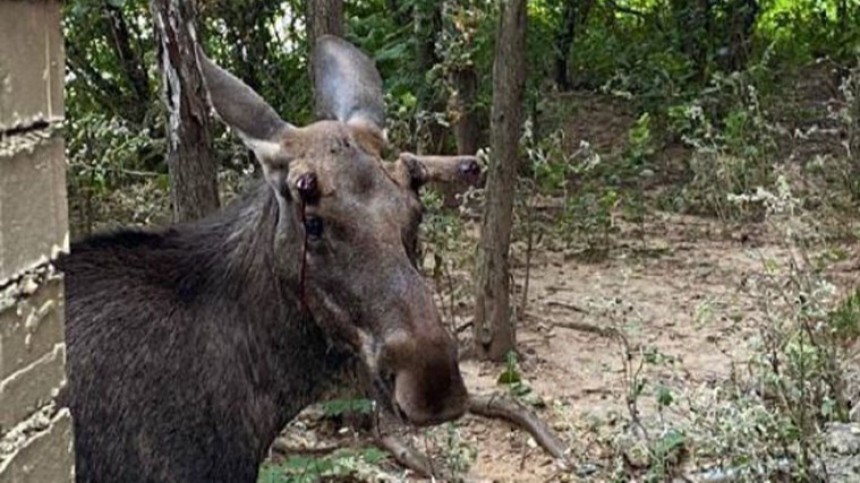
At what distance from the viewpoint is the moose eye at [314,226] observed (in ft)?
11.3

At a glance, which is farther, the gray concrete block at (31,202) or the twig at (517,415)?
the twig at (517,415)

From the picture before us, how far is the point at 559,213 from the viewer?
9453mm

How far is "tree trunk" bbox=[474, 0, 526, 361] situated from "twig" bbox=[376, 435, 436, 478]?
114 centimetres

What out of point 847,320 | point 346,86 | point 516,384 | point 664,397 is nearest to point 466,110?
point 516,384

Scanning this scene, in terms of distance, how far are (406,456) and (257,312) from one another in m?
2.03

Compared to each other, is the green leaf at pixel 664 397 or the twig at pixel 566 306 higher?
the twig at pixel 566 306

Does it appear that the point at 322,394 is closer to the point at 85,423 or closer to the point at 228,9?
the point at 85,423

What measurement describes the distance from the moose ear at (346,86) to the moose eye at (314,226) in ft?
1.71

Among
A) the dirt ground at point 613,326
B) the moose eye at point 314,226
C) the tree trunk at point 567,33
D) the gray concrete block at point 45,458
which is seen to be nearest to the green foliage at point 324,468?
the dirt ground at point 613,326

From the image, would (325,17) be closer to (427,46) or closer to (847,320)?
(427,46)

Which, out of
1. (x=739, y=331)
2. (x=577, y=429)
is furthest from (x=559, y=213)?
(x=577, y=429)

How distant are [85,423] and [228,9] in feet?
16.9

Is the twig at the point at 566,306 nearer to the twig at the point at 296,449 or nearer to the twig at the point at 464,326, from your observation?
the twig at the point at 464,326

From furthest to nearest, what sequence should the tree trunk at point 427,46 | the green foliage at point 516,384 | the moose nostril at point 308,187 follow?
the tree trunk at point 427,46
the green foliage at point 516,384
the moose nostril at point 308,187
